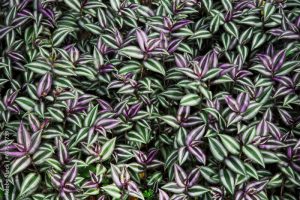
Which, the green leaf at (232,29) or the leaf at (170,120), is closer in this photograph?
the leaf at (170,120)

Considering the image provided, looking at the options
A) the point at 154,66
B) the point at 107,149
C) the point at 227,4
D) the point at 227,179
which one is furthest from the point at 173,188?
the point at 227,4

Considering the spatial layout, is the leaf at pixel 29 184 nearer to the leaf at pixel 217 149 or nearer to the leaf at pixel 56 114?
the leaf at pixel 56 114

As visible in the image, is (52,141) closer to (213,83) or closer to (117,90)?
(117,90)

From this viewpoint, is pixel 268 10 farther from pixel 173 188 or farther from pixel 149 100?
pixel 173 188

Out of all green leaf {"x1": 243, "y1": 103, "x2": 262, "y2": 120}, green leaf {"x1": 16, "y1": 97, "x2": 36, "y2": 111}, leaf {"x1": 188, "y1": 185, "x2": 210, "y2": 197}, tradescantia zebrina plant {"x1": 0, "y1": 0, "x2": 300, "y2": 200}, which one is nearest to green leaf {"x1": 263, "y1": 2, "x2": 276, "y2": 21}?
tradescantia zebrina plant {"x1": 0, "y1": 0, "x2": 300, "y2": 200}

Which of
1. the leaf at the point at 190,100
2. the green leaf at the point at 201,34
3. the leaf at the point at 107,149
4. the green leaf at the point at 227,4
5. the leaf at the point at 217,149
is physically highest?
the green leaf at the point at 227,4

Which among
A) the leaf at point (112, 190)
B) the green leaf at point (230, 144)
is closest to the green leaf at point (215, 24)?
the green leaf at point (230, 144)
